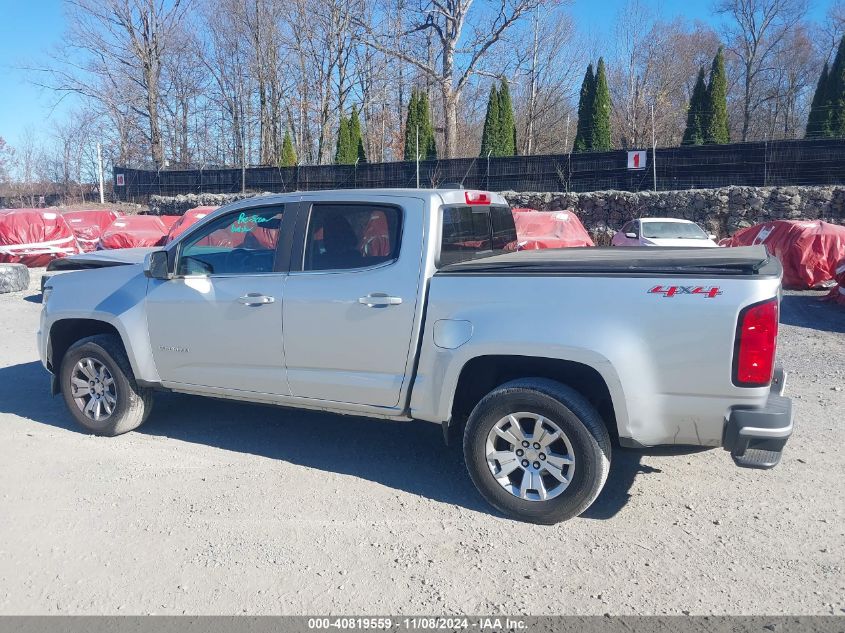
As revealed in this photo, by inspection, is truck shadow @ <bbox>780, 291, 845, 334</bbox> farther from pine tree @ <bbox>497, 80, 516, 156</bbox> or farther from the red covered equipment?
pine tree @ <bbox>497, 80, 516, 156</bbox>

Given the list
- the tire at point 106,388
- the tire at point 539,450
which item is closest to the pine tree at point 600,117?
the tire at point 106,388

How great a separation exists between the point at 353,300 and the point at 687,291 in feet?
6.53

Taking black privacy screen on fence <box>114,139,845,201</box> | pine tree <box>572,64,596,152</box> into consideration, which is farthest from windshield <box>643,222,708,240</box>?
pine tree <box>572,64,596,152</box>

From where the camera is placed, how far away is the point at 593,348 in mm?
3689

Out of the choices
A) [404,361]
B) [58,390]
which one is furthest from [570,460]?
[58,390]

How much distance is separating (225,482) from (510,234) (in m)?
2.86

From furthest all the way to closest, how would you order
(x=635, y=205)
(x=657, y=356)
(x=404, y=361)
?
(x=635, y=205) < (x=404, y=361) < (x=657, y=356)

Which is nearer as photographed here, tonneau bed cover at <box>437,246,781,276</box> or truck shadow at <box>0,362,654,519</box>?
tonneau bed cover at <box>437,246,781,276</box>

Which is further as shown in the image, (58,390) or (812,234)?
(812,234)

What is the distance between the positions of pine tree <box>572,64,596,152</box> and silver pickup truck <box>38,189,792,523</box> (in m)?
27.5

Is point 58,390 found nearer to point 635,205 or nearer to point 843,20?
point 635,205

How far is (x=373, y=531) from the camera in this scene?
154 inches

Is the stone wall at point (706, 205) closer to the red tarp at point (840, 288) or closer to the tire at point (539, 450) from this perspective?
the red tarp at point (840, 288)

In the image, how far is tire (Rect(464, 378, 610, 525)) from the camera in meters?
3.81
